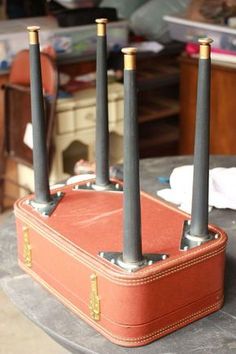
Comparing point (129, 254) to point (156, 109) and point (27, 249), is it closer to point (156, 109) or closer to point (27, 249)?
point (27, 249)

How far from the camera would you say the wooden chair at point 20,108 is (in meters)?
3.26

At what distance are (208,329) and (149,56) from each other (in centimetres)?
282

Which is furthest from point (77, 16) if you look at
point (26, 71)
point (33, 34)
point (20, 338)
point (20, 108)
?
point (33, 34)

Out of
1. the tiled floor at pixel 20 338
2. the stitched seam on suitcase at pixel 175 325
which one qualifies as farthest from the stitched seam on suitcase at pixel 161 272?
the tiled floor at pixel 20 338

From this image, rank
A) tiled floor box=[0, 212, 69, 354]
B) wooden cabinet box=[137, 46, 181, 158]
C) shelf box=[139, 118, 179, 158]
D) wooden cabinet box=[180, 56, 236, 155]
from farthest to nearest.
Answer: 1. shelf box=[139, 118, 179, 158]
2. wooden cabinet box=[137, 46, 181, 158]
3. wooden cabinet box=[180, 56, 236, 155]
4. tiled floor box=[0, 212, 69, 354]

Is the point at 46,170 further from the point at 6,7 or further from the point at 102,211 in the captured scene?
the point at 6,7

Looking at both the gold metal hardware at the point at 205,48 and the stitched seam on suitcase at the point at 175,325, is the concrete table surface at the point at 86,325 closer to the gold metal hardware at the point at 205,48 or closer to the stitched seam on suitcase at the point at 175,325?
the stitched seam on suitcase at the point at 175,325

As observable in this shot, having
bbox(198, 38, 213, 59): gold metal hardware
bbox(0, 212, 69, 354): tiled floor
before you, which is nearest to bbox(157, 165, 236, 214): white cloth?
bbox(198, 38, 213, 59): gold metal hardware

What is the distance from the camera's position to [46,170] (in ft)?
4.82

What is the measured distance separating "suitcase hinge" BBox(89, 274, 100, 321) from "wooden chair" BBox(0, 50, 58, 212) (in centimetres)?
205

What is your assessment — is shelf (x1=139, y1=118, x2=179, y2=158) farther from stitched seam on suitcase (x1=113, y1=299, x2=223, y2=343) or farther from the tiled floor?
stitched seam on suitcase (x1=113, y1=299, x2=223, y2=343)

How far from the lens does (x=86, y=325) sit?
1292mm

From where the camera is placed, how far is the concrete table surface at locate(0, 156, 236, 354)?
121 centimetres

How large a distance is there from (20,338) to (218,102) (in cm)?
163
